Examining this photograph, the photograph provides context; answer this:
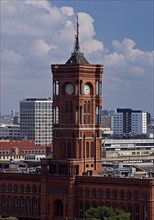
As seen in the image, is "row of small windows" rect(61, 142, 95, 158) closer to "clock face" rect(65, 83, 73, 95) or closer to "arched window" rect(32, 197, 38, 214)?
"clock face" rect(65, 83, 73, 95)

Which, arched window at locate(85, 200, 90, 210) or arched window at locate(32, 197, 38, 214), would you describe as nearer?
arched window at locate(85, 200, 90, 210)

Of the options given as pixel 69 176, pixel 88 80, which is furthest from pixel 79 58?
pixel 69 176

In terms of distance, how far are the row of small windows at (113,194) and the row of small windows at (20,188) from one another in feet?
25.3

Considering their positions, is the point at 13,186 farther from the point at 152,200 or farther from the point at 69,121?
the point at 152,200

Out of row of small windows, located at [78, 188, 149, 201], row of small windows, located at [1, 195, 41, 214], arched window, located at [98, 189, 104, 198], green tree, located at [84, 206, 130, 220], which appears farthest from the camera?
row of small windows, located at [1, 195, 41, 214]

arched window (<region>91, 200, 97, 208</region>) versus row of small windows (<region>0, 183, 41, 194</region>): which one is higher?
row of small windows (<region>0, 183, 41, 194</region>)

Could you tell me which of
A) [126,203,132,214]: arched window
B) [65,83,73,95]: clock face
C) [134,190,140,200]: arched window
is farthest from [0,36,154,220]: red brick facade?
[134,190,140,200]: arched window

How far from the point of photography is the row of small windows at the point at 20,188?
15775 centimetres

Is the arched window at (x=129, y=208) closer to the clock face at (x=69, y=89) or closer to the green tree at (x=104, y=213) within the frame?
the green tree at (x=104, y=213)

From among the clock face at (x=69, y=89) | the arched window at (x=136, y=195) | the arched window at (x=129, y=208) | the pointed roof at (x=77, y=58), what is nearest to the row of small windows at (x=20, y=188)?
the clock face at (x=69, y=89)

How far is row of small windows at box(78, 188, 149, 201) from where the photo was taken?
479 ft

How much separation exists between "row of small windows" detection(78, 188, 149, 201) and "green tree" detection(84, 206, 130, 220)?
2545mm

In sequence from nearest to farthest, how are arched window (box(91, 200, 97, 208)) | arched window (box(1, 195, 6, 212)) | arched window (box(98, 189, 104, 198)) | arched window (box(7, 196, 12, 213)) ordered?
arched window (box(98, 189, 104, 198)) < arched window (box(91, 200, 97, 208)) < arched window (box(7, 196, 12, 213)) < arched window (box(1, 195, 6, 212))

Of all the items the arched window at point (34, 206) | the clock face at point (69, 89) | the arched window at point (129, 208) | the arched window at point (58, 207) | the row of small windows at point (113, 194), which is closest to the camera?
the row of small windows at point (113, 194)
